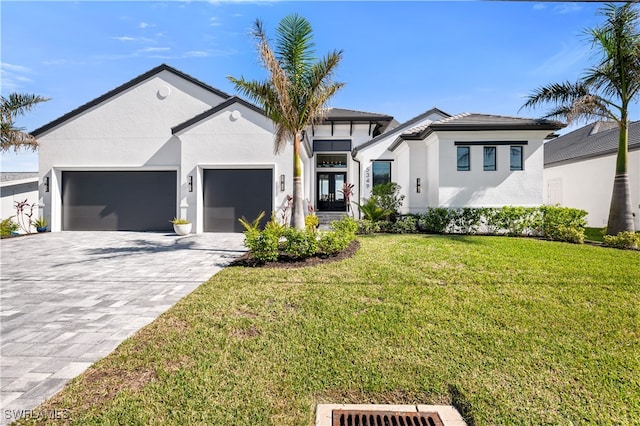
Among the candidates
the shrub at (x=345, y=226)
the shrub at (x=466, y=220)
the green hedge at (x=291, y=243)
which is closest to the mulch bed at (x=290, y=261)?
the green hedge at (x=291, y=243)

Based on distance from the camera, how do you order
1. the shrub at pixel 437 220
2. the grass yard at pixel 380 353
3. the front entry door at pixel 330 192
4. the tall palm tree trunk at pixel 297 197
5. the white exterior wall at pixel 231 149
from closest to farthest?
the grass yard at pixel 380 353 → the tall palm tree trunk at pixel 297 197 → the shrub at pixel 437 220 → the white exterior wall at pixel 231 149 → the front entry door at pixel 330 192

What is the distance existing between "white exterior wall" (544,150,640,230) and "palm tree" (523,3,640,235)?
508 centimetres

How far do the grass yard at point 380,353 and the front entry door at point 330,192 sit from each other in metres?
14.4

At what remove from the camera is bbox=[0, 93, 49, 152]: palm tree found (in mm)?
12875

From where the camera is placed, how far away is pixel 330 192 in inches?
803

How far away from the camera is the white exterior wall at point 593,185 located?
548 inches

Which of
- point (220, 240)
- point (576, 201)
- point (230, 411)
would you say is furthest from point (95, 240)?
point (576, 201)

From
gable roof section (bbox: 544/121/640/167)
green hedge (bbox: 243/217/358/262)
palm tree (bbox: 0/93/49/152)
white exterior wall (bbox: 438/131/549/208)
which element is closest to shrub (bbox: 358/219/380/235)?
white exterior wall (bbox: 438/131/549/208)

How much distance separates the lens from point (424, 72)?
1124cm

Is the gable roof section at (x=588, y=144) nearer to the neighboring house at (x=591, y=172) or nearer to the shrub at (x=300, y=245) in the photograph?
the neighboring house at (x=591, y=172)

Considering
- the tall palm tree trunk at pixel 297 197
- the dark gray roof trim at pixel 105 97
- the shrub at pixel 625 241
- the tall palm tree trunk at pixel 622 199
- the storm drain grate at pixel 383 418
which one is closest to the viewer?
the storm drain grate at pixel 383 418

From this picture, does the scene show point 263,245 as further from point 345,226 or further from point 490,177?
point 490,177

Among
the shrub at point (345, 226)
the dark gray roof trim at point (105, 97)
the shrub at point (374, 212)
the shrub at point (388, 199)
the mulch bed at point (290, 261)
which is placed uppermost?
the dark gray roof trim at point (105, 97)

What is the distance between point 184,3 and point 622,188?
14.4m
